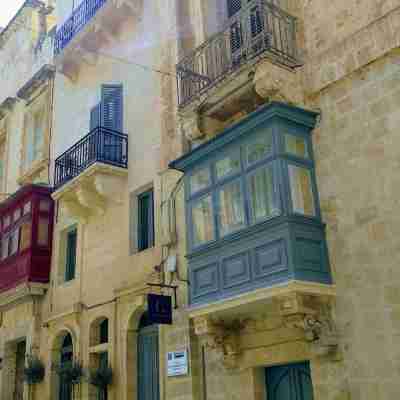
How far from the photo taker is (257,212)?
894 centimetres

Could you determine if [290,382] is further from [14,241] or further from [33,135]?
[33,135]

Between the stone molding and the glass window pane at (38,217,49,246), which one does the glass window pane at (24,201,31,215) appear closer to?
the glass window pane at (38,217,49,246)

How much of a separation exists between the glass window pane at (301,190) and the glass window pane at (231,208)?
2.99 feet

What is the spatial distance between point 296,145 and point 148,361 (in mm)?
5370

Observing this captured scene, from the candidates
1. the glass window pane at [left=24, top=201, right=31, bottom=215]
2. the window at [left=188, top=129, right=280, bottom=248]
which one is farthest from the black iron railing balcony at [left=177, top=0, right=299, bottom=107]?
the glass window pane at [left=24, top=201, right=31, bottom=215]

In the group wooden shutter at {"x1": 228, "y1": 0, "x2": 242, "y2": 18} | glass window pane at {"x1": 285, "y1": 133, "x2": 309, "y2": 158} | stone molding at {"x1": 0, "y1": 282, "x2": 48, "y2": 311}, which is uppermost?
wooden shutter at {"x1": 228, "y1": 0, "x2": 242, "y2": 18}

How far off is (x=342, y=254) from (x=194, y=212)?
2.82 meters

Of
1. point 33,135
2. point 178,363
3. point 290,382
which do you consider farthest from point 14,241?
point 290,382

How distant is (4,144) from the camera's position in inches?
818

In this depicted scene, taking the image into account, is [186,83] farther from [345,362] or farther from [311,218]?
[345,362]

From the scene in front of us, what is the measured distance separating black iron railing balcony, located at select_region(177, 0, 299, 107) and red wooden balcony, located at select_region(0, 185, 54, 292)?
5.83 metres

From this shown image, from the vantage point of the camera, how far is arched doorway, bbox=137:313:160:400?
11289 mm

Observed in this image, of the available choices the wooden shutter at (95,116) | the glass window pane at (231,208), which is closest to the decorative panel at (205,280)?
Answer: the glass window pane at (231,208)

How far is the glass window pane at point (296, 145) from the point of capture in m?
8.92
